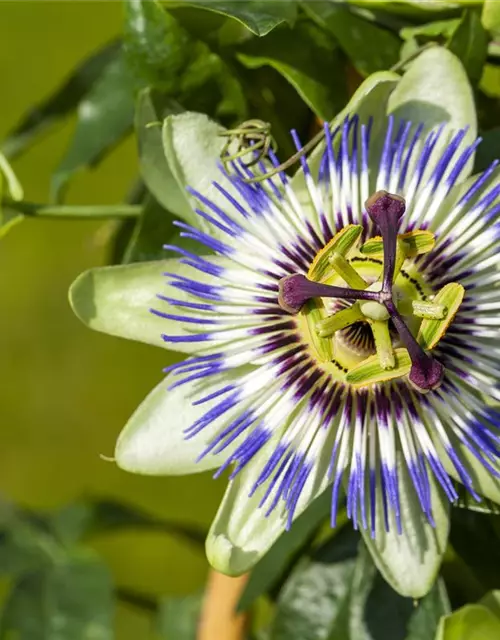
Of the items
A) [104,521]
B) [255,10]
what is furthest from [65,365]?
[255,10]

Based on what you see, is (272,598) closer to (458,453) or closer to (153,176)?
(458,453)

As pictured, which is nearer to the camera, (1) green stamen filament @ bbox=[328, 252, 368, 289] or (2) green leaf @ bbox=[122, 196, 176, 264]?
(1) green stamen filament @ bbox=[328, 252, 368, 289]

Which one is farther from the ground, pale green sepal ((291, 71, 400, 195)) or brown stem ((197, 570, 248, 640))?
pale green sepal ((291, 71, 400, 195))

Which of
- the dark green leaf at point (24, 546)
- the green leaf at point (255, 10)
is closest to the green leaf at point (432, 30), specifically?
the green leaf at point (255, 10)

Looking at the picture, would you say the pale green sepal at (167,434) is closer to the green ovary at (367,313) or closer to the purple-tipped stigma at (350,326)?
the purple-tipped stigma at (350,326)

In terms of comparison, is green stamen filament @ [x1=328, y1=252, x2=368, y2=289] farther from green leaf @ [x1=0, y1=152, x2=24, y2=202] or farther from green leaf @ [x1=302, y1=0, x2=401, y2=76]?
green leaf @ [x1=0, y1=152, x2=24, y2=202]

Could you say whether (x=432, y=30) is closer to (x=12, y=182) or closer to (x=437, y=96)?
(x=437, y=96)

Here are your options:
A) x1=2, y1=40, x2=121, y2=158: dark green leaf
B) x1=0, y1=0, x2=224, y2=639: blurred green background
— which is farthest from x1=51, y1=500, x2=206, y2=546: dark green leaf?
x1=0, y1=0, x2=224, y2=639: blurred green background
